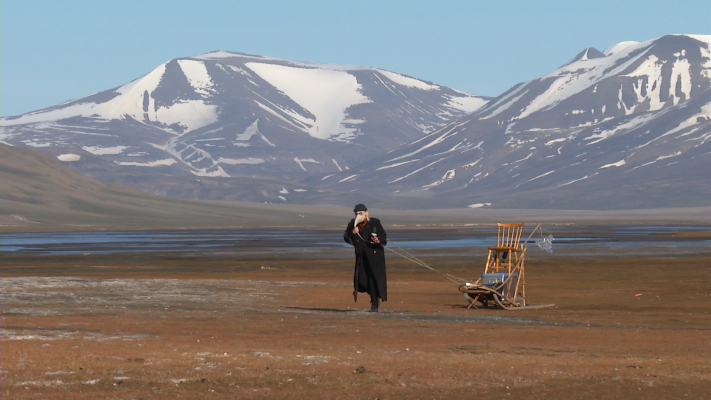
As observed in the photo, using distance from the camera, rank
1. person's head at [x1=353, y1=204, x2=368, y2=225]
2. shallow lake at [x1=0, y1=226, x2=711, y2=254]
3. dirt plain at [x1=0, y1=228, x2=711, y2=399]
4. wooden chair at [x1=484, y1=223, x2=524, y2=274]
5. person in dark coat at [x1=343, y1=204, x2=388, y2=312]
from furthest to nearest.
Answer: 1. shallow lake at [x1=0, y1=226, x2=711, y2=254]
2. wooden chair at [x1=484, y1=223, x2=524, y2=274]
3. person's head at [x1=353, y1=204, x2=368, y2=225]
4. person in dark coat at [x1=343, y1=204, x2=388, y2=312]
5. dirt plain at [x1=0, y1=228, x2=711, y2=399]

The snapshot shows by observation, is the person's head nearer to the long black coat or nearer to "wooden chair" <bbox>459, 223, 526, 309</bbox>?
the long black coat

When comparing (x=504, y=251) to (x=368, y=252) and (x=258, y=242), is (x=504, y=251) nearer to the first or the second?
(x=368, y=252)

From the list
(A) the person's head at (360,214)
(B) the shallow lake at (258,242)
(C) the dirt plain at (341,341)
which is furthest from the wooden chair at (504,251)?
(B) the shallow lake at (258,242)

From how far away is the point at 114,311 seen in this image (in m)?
22.3

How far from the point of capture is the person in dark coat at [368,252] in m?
22.1

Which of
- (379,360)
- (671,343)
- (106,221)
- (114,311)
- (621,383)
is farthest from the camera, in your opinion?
(106,221)

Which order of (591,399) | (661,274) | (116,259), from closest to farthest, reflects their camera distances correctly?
(591,399), (661,274), (116,259)

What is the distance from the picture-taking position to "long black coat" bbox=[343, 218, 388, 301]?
72.5 ft

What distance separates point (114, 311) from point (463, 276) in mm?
21810

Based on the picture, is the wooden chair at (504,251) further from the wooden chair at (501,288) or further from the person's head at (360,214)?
the person's head at (360,214)

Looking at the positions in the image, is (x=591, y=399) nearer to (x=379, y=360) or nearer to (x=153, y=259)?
(x=379, y=360)

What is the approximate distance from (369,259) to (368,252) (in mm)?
168

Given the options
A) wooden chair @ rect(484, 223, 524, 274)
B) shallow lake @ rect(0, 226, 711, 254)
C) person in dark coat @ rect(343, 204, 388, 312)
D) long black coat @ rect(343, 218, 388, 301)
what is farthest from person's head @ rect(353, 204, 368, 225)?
shallow lake @ rect(0, 226, 711, 254)

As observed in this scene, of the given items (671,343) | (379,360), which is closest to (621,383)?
(379,360)
